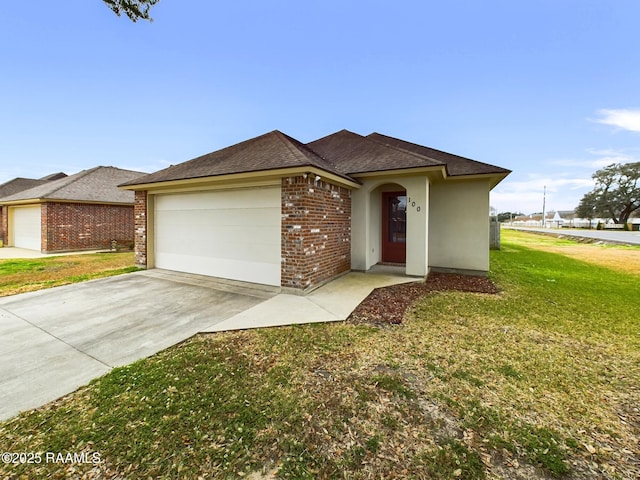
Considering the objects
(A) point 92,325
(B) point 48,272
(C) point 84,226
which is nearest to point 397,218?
(A) point 92,325

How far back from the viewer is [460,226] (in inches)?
328

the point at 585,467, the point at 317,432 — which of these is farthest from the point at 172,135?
the point at 585,467

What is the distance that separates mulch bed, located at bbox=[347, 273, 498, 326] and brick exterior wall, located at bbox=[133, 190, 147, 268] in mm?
7396

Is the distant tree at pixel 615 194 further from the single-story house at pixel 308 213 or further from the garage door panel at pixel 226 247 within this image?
the garage door panel at pixel 226 247

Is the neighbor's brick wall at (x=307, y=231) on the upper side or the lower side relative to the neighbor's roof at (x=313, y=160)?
lower

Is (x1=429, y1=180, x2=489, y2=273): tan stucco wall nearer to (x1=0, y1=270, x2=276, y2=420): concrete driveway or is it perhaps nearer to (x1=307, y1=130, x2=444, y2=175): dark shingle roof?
(x1=307, y1=130, x2=444, y2=175): dark shingle roof

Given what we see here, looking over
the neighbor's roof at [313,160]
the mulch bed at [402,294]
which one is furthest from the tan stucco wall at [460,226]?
the neighbor's roof at [313,160]

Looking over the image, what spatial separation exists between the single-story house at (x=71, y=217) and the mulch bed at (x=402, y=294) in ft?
48.8

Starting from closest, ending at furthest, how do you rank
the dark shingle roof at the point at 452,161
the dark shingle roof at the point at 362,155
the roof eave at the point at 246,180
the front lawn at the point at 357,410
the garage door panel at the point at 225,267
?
the front lawn at the point at 357,410 < the roof eave at the point at 246,180 < the garage door panel at the point at 225,267 < the dark shingle roof at the point at 362,155 < the dark shingle roof at the point at 452,161

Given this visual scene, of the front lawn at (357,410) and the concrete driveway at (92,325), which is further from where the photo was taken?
the concrete driveway at (92,325)

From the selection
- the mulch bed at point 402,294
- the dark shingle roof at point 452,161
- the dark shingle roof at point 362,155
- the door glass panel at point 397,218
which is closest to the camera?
the mulch bed at point 402,294

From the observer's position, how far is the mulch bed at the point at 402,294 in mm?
4543

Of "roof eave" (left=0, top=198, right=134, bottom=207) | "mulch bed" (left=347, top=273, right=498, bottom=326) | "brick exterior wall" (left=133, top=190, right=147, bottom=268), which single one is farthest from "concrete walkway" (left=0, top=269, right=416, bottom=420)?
"roof eave" (left=0, top=198, right=134, bottom=207)

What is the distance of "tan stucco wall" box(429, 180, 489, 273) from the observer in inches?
A: 317
